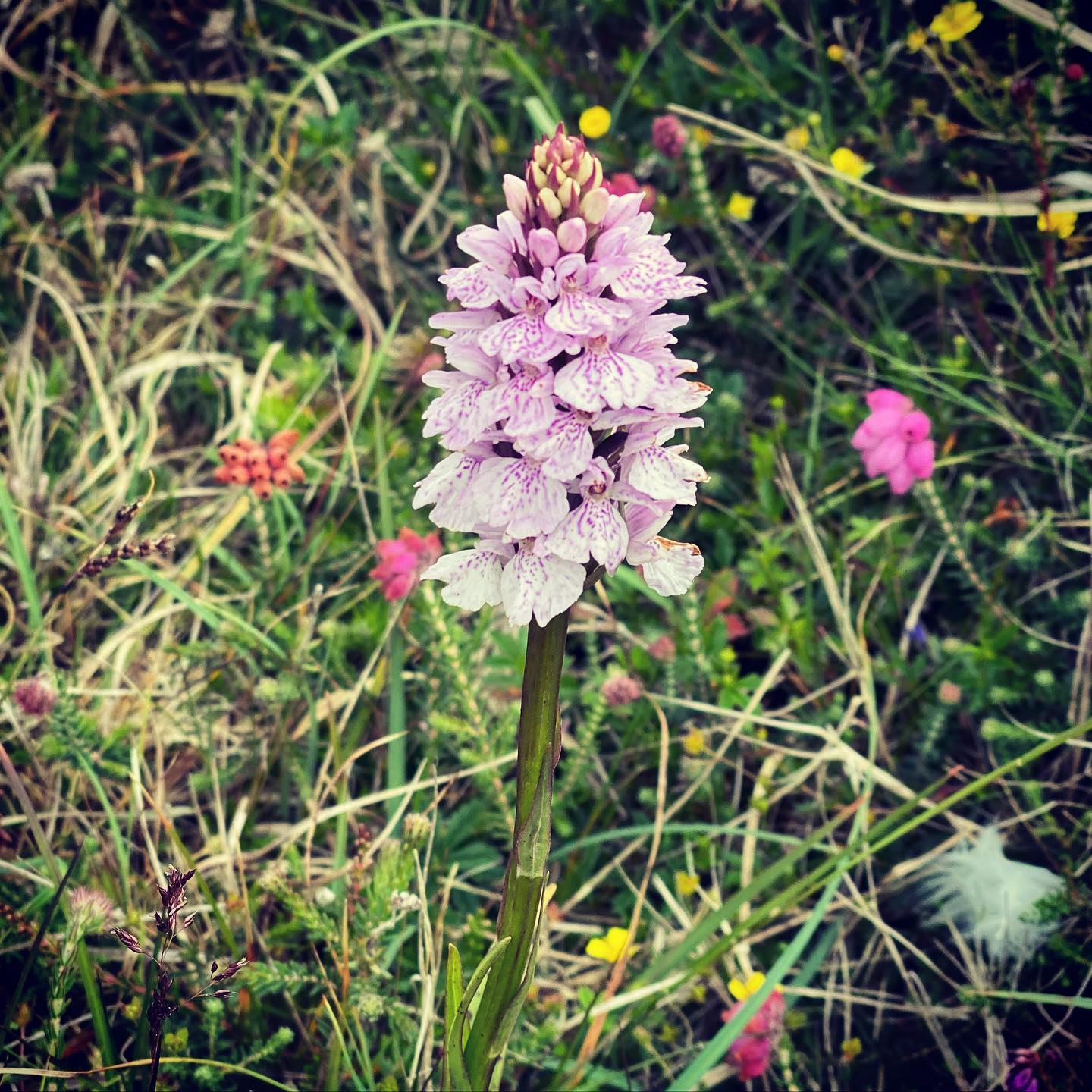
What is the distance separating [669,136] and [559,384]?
2137 millimetres

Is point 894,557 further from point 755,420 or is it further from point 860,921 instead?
point 860,921

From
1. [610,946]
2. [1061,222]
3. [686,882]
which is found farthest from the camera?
[1061,222]

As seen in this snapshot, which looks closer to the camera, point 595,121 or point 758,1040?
point 758,1040

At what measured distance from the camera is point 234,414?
3445 mm

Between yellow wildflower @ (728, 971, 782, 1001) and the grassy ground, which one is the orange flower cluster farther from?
yellow wildflower @ (728, 971, 782, 1001)

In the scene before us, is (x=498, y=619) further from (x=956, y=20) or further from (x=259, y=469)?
(x=956, y=20)

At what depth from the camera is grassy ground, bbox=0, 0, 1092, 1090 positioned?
7.54 feet

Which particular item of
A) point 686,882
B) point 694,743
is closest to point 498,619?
point 694,743

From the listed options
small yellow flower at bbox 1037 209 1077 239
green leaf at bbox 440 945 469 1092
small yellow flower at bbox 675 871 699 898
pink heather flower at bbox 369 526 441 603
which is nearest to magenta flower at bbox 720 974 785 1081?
small yellow flower at bbox 675 871 699 898

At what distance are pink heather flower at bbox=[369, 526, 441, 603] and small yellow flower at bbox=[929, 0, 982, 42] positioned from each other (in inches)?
86.3

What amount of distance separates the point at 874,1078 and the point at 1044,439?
→ 188 cm

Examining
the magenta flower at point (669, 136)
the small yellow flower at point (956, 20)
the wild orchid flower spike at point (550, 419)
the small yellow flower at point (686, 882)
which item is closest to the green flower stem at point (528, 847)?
the wild orchid flower spike at point (550, 419)

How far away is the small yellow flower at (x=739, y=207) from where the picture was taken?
333 centimetres

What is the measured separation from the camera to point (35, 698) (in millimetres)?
2398
